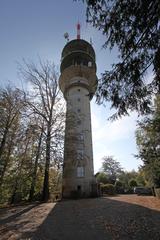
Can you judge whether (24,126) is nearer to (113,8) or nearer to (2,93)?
(2,93)

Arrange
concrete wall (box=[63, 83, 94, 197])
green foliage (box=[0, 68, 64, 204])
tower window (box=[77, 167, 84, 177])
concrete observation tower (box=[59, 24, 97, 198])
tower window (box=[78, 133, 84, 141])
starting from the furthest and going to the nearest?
1. tower window (box=[78, 133, 84, 141])
2. tower window (box=[77, 167, 84, 177])
3. concrete observation tower (box=[59, 24, 97, 198])
4. concrete wall (box=[63, 83, 94, 197])
5. green foliage (box=[0, 68, 64, 204])

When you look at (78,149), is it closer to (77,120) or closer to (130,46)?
(77,120)

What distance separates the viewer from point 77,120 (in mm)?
22953

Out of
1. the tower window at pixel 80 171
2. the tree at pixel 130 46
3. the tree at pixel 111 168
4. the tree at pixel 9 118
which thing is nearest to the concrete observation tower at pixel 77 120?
the tower window at pixel 80 171

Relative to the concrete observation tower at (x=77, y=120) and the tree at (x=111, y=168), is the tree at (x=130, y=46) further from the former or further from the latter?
the tree at (x=111, y=168)

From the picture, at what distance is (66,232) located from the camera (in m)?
6.13

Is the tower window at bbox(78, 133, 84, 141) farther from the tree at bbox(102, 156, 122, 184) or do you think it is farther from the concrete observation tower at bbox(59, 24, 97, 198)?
the tree at bbox(102, 156, 122, 184)

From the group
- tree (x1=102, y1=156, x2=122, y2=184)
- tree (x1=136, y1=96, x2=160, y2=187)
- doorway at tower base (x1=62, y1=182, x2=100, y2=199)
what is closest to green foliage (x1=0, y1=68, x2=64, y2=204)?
doorway at tower base (x1=62, y1=182, x2=100, y2=199)

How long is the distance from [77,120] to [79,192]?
28.7ft

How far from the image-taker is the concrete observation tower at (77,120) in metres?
20.4

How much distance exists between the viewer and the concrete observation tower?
20.4 metres

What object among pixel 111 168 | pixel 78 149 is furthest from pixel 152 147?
pixel 111 168

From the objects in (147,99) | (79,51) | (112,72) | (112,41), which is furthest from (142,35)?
(79,51)

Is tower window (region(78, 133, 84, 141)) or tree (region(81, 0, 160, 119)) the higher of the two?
A: tower window (region(78, 133, 84, 141))
